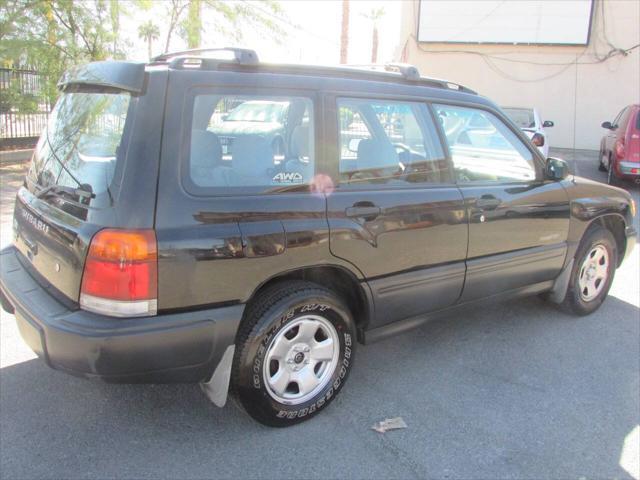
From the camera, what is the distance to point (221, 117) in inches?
111

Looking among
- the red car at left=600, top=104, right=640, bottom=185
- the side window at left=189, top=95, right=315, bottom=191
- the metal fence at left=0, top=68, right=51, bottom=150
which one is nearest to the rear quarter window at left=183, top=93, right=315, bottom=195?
the side window at left=189, top=95, right=315, bottom=191

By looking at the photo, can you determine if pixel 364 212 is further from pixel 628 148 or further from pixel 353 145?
pixel 628 148

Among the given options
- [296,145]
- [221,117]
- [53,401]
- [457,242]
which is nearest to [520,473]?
[457,242]

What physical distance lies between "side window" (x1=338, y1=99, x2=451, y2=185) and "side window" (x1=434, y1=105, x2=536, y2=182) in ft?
0.80

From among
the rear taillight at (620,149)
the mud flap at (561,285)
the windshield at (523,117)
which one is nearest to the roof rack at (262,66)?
the mud flap at (561,285)

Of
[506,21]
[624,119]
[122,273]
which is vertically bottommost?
[122,273]

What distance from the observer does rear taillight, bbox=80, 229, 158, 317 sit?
7.75 ft

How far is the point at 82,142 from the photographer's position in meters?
2.80

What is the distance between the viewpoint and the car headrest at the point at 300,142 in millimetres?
2957

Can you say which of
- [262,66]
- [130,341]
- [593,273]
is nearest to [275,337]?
[130,341]

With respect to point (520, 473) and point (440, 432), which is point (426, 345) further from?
point (520, 473)

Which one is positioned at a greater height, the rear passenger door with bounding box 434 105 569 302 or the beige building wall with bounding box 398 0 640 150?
the beige building wall with bounding box 398 0 640 150

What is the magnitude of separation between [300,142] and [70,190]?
1.15 m

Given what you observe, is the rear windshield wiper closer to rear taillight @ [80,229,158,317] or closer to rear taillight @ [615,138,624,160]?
rear taillight @ [80,229,158,317]
